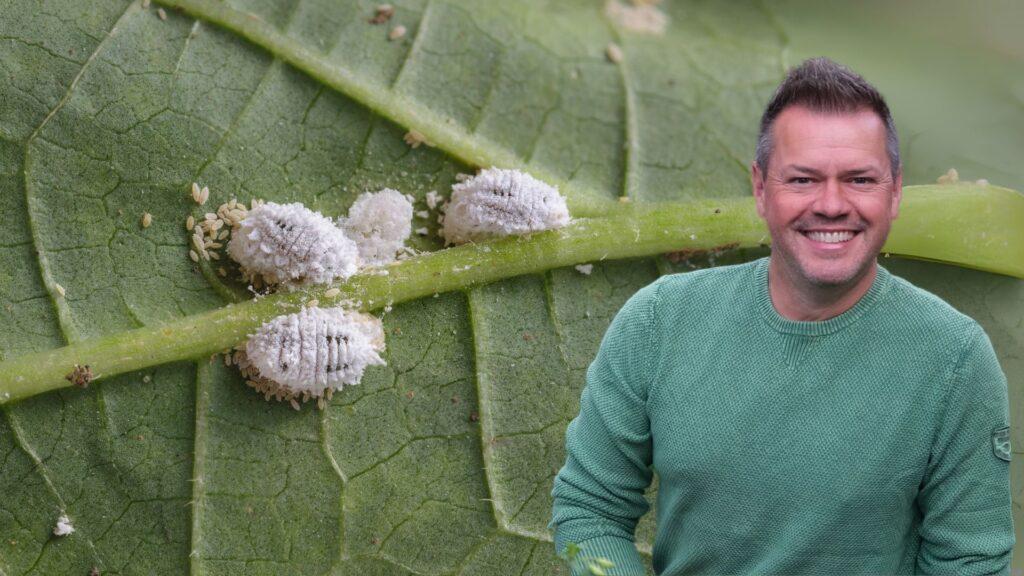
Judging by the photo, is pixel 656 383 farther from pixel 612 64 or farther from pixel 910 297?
pixel 612 64

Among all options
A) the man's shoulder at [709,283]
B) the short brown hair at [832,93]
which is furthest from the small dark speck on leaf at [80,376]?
the short brown hair at [832,93]

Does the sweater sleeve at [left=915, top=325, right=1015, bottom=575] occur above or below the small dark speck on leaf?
above

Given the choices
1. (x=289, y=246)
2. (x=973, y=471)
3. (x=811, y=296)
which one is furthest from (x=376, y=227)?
(x=973, y=471)

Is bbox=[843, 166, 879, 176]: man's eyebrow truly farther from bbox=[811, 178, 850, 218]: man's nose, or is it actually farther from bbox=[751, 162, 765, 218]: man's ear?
bbox=[751, 162, 765, 218]: man's ear

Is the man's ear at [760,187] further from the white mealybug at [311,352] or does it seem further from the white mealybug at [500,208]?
the white mealybug at [311,352]

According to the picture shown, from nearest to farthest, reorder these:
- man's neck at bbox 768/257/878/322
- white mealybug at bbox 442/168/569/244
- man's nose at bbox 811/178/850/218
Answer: man's nose at bbox 811/178/850/218 < man's neck at bbox 768/257/878/322 < white mealybug at bbox 442/168/569/244

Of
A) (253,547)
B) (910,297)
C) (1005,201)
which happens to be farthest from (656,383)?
(1005,201)

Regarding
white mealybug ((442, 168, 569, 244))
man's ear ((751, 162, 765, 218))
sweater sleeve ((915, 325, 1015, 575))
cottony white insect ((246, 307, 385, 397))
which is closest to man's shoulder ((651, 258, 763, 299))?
man's ear ((751, 162, 765, 218))

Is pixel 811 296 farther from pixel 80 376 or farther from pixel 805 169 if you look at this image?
pixel 80 376
